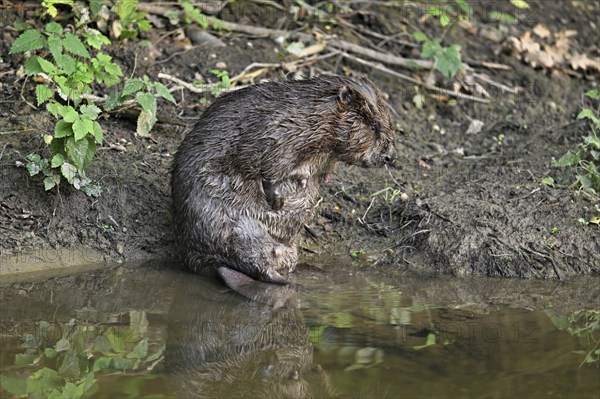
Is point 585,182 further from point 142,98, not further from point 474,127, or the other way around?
point 142,98

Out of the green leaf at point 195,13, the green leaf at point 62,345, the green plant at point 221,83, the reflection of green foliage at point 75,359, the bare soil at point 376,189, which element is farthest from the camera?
the green leaf at point 195,13

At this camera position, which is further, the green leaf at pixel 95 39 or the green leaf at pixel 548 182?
the green leaf at pixel 548 182

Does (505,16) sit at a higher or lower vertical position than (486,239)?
higher

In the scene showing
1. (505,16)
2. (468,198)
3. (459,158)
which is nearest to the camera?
(468,198)

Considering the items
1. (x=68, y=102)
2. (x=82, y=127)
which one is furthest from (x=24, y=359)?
(x=68, y=102)

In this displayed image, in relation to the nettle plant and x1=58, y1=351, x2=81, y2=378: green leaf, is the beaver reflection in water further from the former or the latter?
x1=58, y1=351, x2=81, y2=378: green leaf

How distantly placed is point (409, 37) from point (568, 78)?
150 centimetres

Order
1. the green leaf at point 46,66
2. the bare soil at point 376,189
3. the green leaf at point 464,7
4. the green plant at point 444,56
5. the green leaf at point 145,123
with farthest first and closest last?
1. the green leaf at point 464,7
2. the green plant at point 444,56
3. the green leaf at point 145,123
4. the bare soil at point 376,189
5. the green leaf at point 46,66

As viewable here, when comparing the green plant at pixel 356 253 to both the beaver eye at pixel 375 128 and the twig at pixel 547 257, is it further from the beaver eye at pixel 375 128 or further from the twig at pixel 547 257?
the twig at pixel 547 257

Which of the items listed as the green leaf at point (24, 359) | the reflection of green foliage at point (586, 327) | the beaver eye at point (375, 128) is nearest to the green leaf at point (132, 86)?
the beaver eye at point (375, 128)

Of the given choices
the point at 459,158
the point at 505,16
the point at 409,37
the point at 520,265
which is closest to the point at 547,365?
the point at 520,265

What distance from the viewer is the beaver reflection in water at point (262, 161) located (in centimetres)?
535

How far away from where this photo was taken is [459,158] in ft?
23.5

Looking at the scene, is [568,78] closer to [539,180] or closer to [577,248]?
[539,180]
